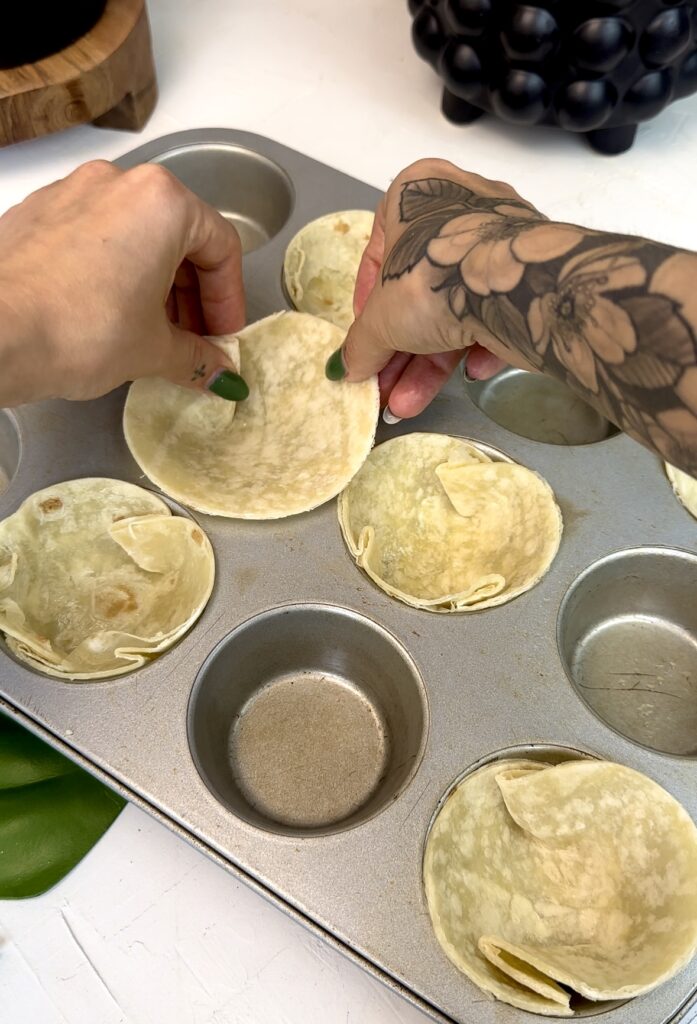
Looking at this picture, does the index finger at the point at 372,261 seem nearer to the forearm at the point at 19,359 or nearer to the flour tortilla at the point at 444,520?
the flour tortilla at the point at 444,520

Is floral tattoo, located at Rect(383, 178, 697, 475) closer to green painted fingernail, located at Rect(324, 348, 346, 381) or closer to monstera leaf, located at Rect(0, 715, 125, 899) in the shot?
green painted fingernail, located at Rect(324, 348, 346, 381)

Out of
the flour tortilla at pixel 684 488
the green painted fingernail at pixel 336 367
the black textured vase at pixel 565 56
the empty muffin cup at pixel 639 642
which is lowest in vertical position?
the empty muffin cup at pixel 639 642

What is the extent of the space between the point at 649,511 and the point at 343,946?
118 centimetres

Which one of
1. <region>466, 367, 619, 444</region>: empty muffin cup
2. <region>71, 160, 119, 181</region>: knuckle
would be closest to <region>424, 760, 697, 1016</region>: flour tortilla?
<region>466, 367, 619, 444</region>: empty muffin cup

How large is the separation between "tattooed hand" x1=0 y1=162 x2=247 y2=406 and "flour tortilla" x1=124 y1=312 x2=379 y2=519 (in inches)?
7.7

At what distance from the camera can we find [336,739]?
185cm

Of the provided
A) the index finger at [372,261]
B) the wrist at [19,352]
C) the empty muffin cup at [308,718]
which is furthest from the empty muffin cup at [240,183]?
the empty muffin cup at [308,718]

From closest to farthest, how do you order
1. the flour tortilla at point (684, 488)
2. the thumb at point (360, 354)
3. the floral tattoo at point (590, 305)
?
the floral tattoo at point (590, 305)
the thumb at point (360, 354)
the flour tortilla at point (684, 488)

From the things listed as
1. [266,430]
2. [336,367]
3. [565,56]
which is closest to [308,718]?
[266,430]

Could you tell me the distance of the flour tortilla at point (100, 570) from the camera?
1675 mm

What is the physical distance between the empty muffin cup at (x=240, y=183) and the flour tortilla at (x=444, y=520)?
1.00 m

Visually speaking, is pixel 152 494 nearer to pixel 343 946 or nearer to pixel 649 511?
pixel 343 946

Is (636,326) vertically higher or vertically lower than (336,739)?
higher

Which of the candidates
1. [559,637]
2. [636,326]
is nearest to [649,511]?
[559,637]
